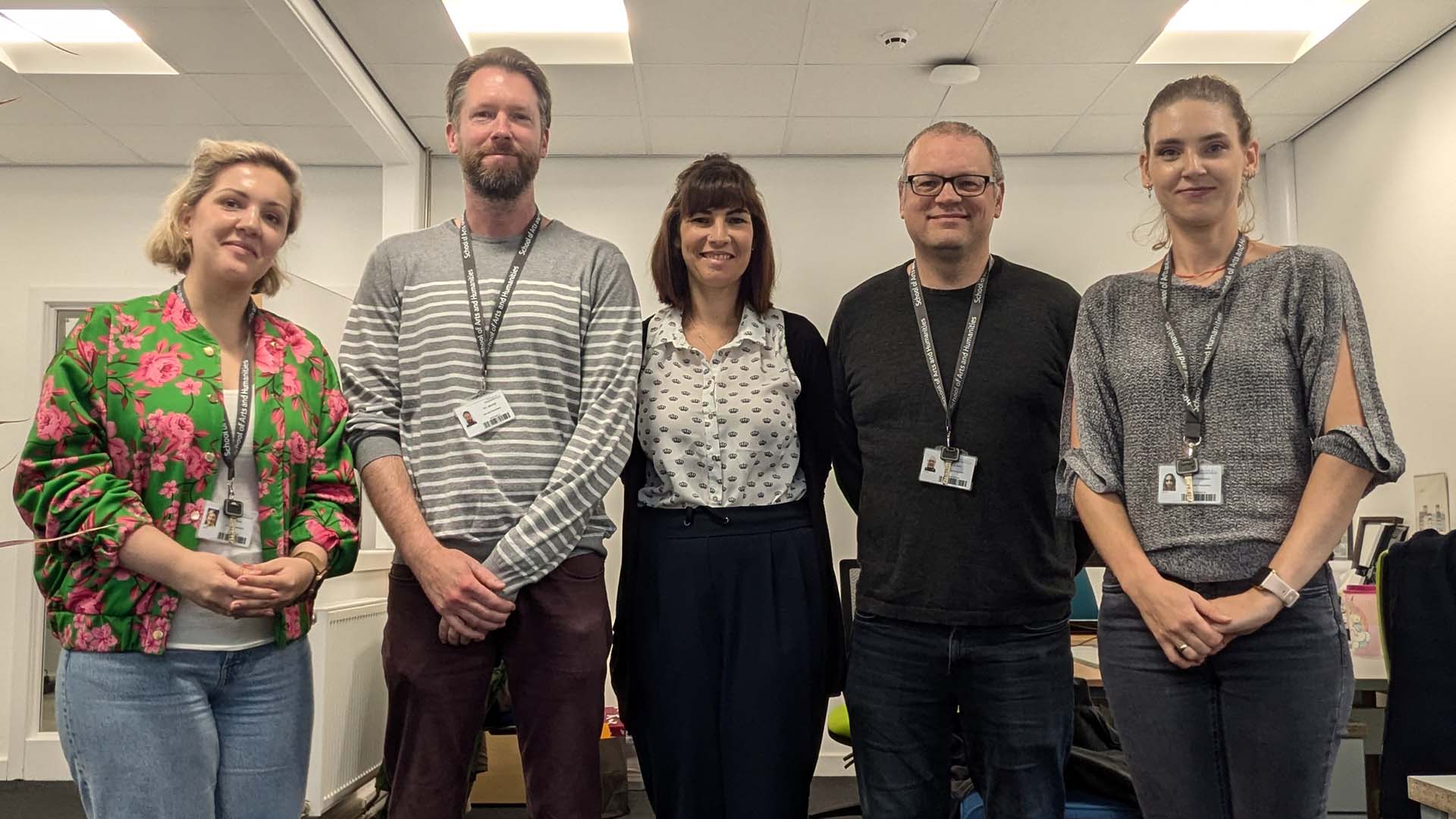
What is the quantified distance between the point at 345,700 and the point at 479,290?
292 centimetres

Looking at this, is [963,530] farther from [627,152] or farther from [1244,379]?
[627,152]

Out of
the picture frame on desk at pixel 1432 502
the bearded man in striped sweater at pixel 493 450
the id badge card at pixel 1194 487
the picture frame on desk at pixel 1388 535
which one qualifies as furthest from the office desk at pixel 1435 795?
the picture frame on desk at pixel 1388 535

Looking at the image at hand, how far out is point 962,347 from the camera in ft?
6.57

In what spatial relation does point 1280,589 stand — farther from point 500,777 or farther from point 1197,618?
point 500,777

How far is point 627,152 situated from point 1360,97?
342 centimetres

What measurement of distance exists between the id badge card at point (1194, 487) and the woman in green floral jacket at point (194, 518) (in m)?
1.33

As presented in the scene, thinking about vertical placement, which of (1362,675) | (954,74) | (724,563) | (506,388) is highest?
(954,74)

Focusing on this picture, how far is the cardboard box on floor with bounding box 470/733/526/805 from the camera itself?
4.55 meters

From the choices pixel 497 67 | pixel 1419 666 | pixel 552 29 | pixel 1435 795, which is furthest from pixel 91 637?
pixel 552 29

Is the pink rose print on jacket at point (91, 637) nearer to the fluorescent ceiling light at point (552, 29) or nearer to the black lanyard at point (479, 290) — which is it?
the black lanyard at point (479, 290)

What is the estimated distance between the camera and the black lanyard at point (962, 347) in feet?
6.46

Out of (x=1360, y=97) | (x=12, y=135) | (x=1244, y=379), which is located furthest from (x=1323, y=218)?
(x=12, y=135)

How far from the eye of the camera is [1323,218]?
5.09 meters

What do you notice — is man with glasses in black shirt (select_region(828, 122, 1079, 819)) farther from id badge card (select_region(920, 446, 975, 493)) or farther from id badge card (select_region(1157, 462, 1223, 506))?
id badge card (select_region(1157, 462, 1223, 506))
